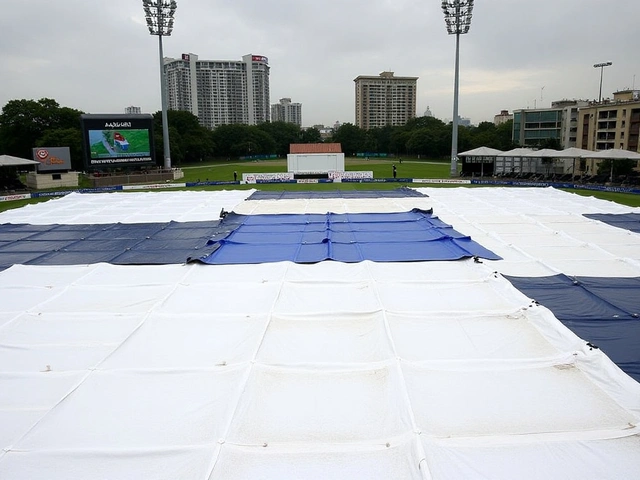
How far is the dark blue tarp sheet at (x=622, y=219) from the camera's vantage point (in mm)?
18453

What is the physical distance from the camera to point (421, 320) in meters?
9.35

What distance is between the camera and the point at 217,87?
484 feet

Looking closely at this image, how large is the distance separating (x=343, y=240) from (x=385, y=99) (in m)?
173

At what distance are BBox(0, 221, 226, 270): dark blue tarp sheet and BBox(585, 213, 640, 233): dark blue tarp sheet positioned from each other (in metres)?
14.4

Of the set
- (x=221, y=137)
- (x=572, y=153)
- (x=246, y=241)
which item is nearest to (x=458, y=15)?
(x=572, y=153)

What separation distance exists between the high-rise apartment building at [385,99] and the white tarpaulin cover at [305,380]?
173 metres

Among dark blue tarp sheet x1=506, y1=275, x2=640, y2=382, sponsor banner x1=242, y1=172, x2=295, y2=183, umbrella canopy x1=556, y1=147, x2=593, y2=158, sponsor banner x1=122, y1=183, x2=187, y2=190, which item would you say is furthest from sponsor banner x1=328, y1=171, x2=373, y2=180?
dark blue tarp sheet x1=506, y1=275, x2=640, y2=382

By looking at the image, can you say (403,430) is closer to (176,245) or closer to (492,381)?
(492,381)

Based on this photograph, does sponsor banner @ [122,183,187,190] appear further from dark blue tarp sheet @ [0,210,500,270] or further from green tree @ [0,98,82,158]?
green tree @ [0,98,82,158]

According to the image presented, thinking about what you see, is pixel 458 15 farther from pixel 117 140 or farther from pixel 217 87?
pixel 217 87

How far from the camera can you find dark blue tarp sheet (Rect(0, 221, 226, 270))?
48.1 ft

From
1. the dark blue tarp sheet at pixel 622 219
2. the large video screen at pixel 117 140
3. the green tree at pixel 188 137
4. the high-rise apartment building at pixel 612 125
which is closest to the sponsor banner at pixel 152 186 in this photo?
the large video screen at pixel 117 140

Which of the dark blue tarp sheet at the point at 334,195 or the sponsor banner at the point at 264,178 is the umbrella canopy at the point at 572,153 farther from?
the sponsor banner at the point at 264,178

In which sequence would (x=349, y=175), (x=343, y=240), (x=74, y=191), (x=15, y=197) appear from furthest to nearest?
(x=349, y=175), (x=74, y=191), (x=15, y=197), (x=343, y=240)
